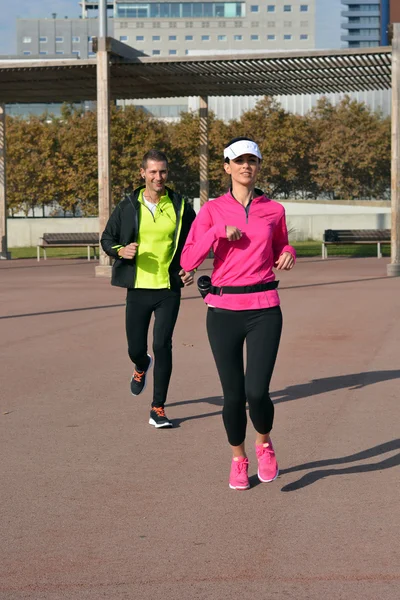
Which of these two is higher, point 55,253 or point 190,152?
point 190,152

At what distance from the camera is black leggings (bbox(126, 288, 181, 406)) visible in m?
7.59

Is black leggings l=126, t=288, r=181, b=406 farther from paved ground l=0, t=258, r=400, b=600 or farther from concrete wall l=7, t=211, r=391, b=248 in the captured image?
concrete wall l=7, t=211, r=391, b=248

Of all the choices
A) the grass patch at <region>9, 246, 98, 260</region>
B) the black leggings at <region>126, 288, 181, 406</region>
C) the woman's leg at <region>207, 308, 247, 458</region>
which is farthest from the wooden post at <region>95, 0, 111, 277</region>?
the woman's leg at <region>207, 308, 247, 458</region>

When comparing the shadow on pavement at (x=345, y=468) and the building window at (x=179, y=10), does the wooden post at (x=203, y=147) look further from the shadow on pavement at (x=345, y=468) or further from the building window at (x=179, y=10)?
the building window at (x=179, y=10)

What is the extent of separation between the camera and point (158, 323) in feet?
25.0

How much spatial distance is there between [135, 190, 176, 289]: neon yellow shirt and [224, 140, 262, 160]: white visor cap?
2178 millimetres

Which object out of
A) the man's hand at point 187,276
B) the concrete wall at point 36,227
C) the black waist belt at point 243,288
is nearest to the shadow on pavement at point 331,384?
the man's hand at point 187,276

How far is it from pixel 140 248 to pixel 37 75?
1942cm

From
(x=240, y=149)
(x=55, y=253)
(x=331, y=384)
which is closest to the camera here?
(x=240, y=149)

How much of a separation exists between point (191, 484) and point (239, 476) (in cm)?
29

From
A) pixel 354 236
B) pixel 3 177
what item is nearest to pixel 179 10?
pixel 3 177

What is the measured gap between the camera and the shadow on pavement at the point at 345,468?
585cm

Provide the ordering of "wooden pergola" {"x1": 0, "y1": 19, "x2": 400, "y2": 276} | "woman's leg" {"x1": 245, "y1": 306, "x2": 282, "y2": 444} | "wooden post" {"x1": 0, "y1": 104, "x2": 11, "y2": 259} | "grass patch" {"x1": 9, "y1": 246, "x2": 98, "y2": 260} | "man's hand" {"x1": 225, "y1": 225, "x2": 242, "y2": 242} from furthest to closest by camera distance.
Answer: "grass patch" {"x1": 9, "y1": 246, "x2": 98, "y2": 260} < "wooden post" {"x1": 0, "y1": 104, "x2": 11, "y2": 259} < "wooden pergola" {"x1": 0, "y1": 19, "x2": 400, "y2": 276} < "woman's leg" {"x1": 245, "y1": 306, "x2": 282, "y2": 444} < "man's hand" {"x1": 225, "y1": 225, "x2": 242, "y2": 242}

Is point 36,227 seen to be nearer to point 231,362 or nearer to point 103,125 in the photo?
point 103,125
